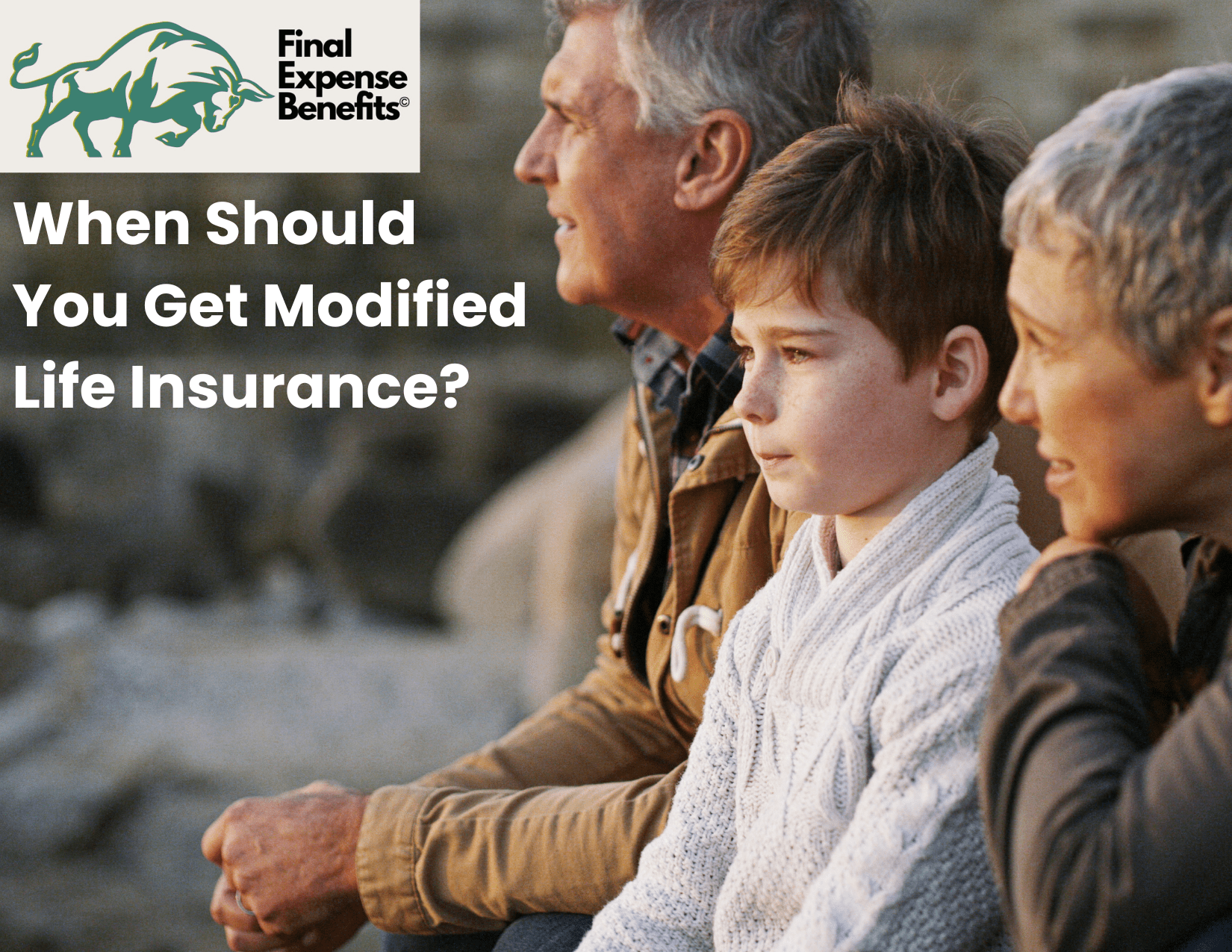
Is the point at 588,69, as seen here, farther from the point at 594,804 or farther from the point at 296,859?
the point at 296,859

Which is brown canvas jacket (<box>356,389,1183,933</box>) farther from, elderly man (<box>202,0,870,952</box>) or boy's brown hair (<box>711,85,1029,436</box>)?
boy's brown hair (<box>711,85,1029,436</box>)

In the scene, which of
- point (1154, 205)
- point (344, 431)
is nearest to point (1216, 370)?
point (1154, 205)

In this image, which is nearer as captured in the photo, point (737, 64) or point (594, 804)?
point (594, 804)

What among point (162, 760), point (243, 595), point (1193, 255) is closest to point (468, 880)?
point (1193, 255)

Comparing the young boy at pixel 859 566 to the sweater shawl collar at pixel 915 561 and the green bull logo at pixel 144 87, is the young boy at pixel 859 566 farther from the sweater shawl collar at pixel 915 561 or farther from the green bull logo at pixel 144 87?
the green bull logo at pixel 144 87

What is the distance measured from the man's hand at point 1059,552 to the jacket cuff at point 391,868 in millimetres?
845

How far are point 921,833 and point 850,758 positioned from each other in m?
0.09

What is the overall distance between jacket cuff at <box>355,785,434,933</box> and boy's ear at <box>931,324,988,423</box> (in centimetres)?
79

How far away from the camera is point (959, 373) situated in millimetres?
1244

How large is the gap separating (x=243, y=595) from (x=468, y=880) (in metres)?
4.29

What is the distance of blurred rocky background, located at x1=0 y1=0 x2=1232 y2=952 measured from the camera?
4.88 m

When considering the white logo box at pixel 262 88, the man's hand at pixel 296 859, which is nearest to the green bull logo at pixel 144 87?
the white logo box at pixel 262 88

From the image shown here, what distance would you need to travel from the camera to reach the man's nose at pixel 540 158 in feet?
6.41

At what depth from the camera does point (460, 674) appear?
458 cm
